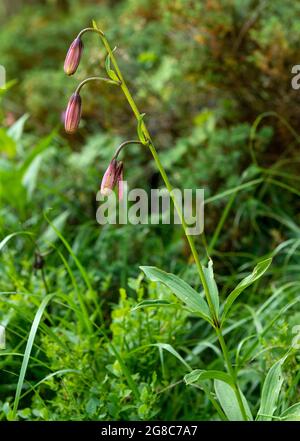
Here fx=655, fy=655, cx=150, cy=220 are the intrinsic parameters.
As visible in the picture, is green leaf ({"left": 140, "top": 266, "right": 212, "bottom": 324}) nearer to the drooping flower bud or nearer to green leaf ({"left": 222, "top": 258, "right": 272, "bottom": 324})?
green leaf ({"left": 222, "top": 258, "right": 272, "bottom": 324})

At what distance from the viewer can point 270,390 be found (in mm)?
1482

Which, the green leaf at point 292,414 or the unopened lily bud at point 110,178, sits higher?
the unopened lily bud at point 110,178

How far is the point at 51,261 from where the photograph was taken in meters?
2.44

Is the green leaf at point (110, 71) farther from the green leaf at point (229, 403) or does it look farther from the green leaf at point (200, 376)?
the green leaf at point (229, 403)

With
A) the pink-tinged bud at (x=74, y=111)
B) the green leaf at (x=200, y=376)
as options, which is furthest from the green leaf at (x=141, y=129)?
the green leaf at (x=200, y=376)

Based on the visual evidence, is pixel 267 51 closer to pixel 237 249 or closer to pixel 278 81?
pixel 278 81

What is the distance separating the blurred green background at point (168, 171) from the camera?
185cm

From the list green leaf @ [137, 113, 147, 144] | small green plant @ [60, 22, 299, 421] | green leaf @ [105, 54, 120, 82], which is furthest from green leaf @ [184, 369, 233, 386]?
green leaf @ [105, 54, 120, 82]

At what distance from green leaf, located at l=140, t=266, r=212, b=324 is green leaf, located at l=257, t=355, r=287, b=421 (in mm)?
201

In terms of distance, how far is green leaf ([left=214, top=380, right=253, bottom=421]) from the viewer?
5.04 ft

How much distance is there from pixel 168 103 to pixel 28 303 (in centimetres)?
157

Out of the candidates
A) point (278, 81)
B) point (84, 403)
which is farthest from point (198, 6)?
point (84, 403)

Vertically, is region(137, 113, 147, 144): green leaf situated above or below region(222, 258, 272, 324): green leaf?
above

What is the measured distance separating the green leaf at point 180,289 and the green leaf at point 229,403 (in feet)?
0.80
